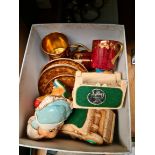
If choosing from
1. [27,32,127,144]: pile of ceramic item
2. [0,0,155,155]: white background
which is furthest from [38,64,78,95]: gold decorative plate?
[0,0,155,155]: white background

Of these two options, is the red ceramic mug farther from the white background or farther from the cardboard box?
the white background

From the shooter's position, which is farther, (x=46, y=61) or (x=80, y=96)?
(x=46, y=61)
